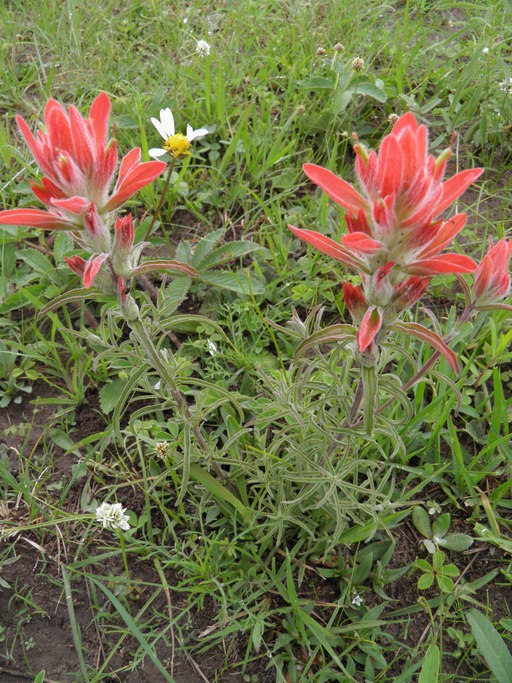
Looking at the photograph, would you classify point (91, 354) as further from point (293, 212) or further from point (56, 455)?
point (293, 212)

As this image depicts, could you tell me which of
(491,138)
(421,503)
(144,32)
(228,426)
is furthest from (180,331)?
(144,32)

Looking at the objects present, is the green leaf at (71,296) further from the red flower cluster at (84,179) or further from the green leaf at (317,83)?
the green leaf at (317,83)

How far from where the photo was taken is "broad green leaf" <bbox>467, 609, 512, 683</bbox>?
5.87 feet

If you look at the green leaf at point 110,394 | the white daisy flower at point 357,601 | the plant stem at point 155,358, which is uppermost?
the plant stem at point 155,358

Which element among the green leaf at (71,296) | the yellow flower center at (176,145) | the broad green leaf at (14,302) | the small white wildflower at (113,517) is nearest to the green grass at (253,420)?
the broad green leaf at (14,302)

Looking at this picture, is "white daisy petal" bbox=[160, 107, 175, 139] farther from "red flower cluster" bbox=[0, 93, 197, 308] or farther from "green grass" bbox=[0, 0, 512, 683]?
"red flower cluster" bbox=[0, 93, 197, 308]

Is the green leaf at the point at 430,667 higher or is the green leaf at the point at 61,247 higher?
the green leaf at the point at 61,247

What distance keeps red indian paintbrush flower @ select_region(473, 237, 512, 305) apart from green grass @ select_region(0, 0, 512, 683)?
14.0 inches

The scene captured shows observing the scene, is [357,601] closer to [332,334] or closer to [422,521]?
[422,521]

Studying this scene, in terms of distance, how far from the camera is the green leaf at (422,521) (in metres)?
2.16

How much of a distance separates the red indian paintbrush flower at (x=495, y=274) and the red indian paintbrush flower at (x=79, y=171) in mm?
867

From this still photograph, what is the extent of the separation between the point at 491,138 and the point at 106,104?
8.79 ft

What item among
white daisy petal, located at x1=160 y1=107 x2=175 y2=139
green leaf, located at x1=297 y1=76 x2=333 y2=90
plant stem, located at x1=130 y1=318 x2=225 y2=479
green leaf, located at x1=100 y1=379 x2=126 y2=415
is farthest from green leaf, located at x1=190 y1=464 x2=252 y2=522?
green leaf, located at x1=297 y1=76 x2=333 y2=90

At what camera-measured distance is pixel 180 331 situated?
8.75 ft
